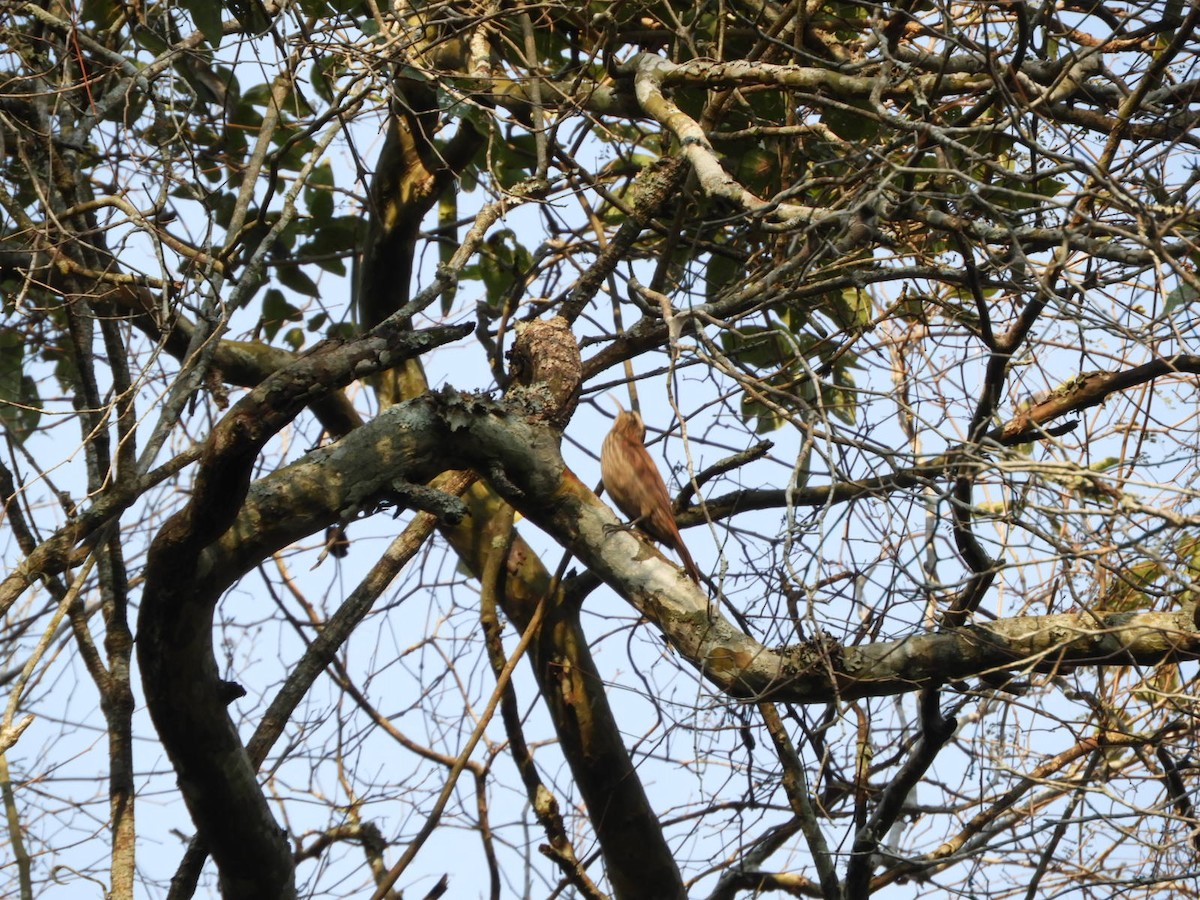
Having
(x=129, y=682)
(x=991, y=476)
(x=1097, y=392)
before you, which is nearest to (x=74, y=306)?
(x=129, y=682)

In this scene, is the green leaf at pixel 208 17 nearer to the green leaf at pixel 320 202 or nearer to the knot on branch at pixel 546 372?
the knot on branch at pixel 546 372

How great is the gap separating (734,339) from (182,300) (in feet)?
6.50

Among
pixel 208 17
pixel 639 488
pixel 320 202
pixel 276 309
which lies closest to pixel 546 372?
pixel 639 488

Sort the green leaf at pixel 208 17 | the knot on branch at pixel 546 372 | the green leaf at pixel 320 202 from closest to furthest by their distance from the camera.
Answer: the knot on branch at pixel 546 372, the green leaf at pixel 208 17, the green leaf at pixel 320 202

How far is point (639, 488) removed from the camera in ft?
12.1

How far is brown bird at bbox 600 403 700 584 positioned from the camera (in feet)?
11.8

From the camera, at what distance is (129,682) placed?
321 cm

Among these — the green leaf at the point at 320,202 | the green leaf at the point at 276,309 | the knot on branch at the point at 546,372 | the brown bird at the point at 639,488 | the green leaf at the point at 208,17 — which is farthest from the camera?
the green leaf at the point at 276,309

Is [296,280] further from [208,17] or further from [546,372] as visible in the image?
[546,372]

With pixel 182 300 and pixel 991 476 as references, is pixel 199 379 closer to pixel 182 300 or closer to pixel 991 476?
pixel 182 300

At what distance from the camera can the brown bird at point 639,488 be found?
3.59 m

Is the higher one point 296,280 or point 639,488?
point 296,280

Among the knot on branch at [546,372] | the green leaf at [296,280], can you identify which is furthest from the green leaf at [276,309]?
the knot on branch at [546,372]

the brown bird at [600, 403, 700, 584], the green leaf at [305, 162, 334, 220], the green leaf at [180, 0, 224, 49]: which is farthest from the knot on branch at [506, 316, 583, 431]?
the green leaf at [305, 162, 334, 220]
